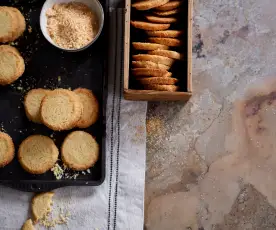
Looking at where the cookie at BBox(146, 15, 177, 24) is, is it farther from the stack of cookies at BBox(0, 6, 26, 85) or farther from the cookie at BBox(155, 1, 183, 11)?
the stack of cookies at BBox(0, 6, 26, 85)

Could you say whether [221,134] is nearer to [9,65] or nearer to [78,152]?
[78,152]

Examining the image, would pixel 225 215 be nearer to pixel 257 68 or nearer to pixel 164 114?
pixel 164 114

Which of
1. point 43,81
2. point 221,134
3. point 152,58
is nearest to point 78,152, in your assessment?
point 43,81

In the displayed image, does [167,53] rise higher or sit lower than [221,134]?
higher

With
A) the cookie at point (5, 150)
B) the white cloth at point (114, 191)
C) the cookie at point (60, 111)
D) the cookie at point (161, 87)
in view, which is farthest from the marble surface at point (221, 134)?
the cookie at point (5, 150)

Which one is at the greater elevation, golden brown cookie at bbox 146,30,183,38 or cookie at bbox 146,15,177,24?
cookie at bbox 146,15,177,24

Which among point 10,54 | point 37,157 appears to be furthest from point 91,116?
point 10,54

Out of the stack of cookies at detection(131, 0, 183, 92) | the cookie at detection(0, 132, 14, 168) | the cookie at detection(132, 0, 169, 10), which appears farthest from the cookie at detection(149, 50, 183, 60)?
the cookie at detection(0, 132, 14, 168)
